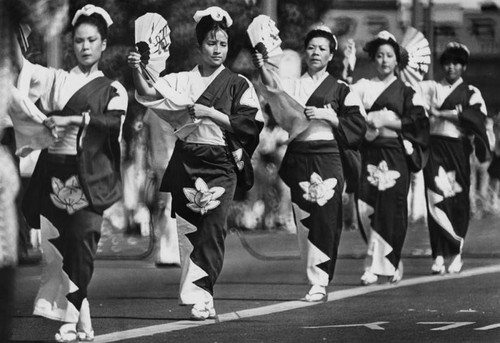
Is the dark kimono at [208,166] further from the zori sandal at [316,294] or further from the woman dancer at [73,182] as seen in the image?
the zori sandal at [316,294]

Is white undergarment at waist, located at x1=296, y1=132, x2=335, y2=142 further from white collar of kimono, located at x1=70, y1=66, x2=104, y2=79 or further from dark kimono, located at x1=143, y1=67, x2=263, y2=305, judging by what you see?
white collar of kimono, located at x1=70, y1=66, x2=104, y2=79

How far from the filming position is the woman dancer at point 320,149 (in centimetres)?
1188

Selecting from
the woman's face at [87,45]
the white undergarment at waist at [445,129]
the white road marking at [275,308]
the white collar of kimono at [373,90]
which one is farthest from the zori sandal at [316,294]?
the white undergarment at waist at [445,129]

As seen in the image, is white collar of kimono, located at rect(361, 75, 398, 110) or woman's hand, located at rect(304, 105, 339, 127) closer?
woman's hand, located at rect(304, 105, 339, 127)

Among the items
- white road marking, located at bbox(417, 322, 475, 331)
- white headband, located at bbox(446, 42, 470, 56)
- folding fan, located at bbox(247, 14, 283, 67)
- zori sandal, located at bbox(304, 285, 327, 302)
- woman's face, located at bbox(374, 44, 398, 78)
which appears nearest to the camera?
white road marking, located at bbox(417, 322, 475, 331)

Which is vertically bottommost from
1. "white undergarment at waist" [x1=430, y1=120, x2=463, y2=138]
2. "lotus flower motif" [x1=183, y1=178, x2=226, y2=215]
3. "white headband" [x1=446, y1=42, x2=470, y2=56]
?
"lotus flower motif" [x1=183, y1=178, x2=226, y2=215]

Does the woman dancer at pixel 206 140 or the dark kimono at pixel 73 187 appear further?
the woman dancer at pixel 206 140

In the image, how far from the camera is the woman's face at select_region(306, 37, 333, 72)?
11.9 meters

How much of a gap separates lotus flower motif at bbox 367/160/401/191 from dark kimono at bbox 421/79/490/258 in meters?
1.02

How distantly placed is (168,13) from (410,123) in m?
2.66

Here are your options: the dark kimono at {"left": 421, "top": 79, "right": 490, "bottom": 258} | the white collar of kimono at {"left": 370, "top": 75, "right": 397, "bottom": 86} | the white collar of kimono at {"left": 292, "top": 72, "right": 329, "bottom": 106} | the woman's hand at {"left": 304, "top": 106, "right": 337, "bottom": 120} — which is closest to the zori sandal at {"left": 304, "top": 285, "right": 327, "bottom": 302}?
the woman's hand at {"left": 304, "top": 106, "right": 337, "bottom": 120}

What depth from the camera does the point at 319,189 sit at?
1194 centimetres

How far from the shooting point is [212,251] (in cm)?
1034

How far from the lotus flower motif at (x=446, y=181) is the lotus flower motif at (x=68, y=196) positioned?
578 centimetres
